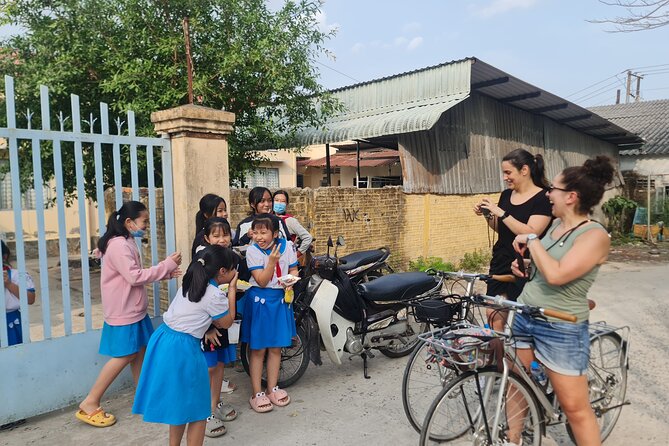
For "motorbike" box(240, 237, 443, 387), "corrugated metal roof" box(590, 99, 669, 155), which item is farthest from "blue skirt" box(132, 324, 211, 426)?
"corrugated metal roof" box(590, 99, 669, 155)

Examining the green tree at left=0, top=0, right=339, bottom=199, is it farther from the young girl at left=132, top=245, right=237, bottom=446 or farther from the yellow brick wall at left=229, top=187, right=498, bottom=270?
the young girl at left=132, top=245, right=237, bottom=446

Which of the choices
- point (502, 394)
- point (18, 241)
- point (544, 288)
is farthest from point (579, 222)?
point (18, 241)

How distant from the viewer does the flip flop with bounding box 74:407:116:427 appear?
3.25m

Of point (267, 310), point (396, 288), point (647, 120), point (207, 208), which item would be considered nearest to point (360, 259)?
point (396, 288)

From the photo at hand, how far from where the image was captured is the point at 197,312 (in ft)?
8.46

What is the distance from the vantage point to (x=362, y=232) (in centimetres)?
786

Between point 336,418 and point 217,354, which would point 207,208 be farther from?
point 336,418

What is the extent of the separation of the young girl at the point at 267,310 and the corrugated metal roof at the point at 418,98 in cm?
503

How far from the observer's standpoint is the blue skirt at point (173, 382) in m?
2.45

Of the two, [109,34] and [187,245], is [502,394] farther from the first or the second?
[109,34]

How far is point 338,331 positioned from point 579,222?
216 cm

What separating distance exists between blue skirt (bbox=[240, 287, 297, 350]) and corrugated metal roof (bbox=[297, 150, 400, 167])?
7.91 meters

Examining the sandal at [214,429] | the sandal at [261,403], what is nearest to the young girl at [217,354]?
the sandal at [214,429]

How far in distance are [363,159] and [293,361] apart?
8678 millimetres
